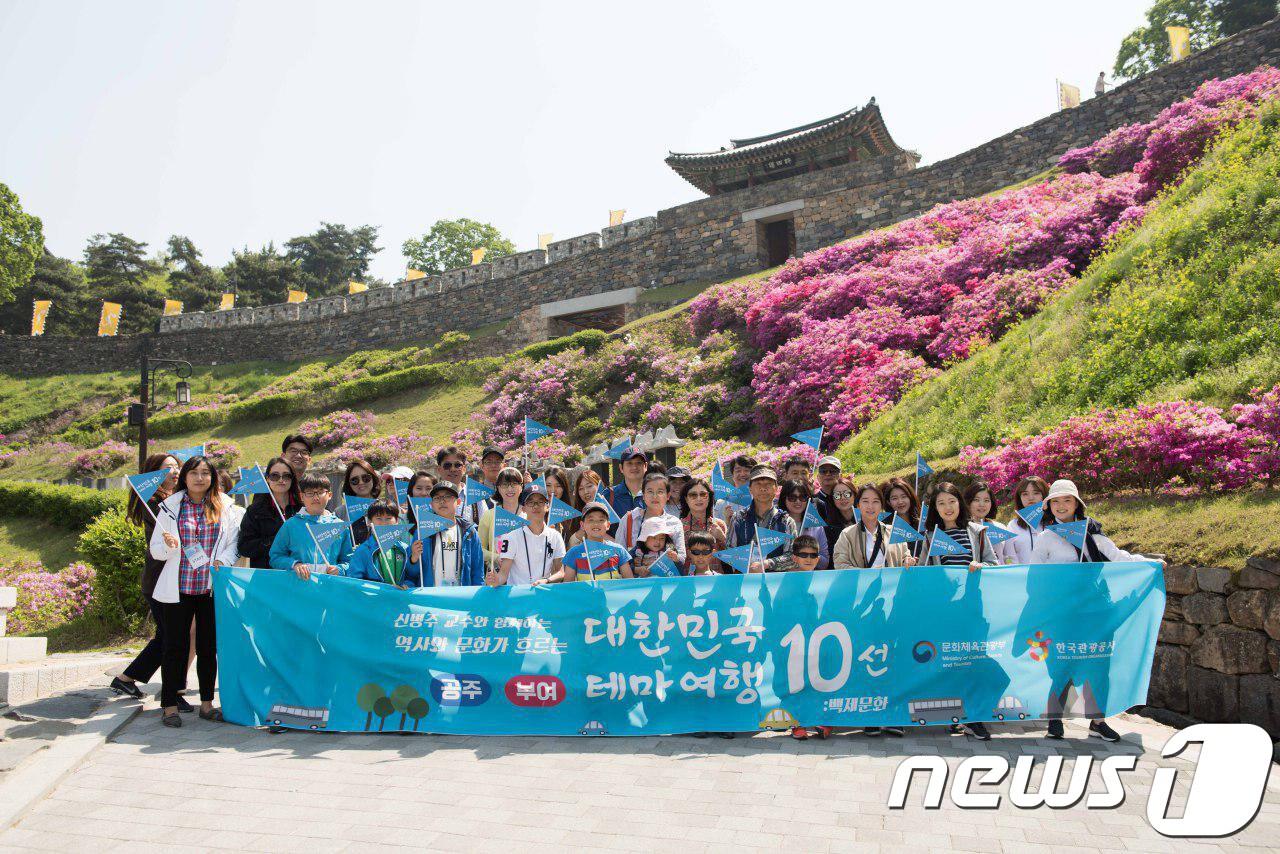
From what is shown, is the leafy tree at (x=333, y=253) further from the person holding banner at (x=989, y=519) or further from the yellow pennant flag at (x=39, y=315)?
the person holding banner at (x=989, y=519)

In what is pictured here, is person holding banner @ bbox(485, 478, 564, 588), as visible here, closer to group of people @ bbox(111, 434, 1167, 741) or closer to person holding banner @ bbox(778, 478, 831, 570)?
group of people @ bbox(111, 434, 1167, 741)

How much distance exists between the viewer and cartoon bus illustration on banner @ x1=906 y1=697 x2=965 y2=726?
16.6 ft

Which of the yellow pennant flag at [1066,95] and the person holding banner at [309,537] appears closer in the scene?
the person holding banner at [309,537]

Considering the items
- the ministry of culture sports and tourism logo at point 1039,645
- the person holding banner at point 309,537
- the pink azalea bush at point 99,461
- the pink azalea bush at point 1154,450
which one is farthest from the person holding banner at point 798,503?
the pink azalea bush at point 99,461

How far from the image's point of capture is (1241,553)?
549 cm

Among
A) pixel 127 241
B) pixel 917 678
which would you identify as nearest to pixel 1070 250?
pixel 917 678

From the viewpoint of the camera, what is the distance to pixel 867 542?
19.4 feet

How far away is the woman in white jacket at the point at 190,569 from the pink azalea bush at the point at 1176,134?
1439 cm

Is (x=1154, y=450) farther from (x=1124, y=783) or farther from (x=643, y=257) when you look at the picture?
(x=643, y=257)

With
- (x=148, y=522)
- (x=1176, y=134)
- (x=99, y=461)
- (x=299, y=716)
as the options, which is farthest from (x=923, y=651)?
(x=99, y=461)

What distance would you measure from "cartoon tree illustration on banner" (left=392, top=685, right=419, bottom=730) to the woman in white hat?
164 inches

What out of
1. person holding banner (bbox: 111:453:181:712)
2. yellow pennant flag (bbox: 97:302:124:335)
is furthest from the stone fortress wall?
person holding banner (bbox: 111:453:181:712)

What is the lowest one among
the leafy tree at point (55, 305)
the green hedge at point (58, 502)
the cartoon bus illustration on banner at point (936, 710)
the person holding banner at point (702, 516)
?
the cartoon bus illustration on banner at point (936, 710)

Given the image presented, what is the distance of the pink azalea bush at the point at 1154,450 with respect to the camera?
21.6 feet
